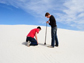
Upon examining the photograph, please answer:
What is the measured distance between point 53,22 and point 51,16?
0.34m

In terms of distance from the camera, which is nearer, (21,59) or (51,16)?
(21,59)

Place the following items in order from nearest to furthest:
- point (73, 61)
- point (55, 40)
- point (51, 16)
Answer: point (73, 61)
point (51, 16)
point (55, 40)

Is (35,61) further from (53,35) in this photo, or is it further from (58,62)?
(53,35)

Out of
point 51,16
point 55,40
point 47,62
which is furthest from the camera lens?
point 55,40

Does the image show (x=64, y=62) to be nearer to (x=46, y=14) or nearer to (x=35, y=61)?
(x=35, y=61)

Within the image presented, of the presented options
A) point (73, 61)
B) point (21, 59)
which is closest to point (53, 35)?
point (73, 61)

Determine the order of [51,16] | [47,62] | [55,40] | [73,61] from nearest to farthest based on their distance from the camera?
[47,62] < [73,61] < [51,16] < [55,40]

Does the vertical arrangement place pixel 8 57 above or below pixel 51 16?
below

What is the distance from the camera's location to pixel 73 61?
377cm

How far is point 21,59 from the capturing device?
3.58 meters

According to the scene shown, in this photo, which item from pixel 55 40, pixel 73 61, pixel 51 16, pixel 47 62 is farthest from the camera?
pixel 55 40

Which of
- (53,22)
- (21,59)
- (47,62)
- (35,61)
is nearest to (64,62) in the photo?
(47,62)

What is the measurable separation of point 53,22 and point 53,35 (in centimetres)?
71

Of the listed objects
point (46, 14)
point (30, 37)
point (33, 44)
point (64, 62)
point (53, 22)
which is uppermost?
point (46, 14)
